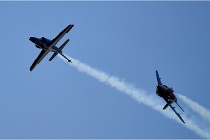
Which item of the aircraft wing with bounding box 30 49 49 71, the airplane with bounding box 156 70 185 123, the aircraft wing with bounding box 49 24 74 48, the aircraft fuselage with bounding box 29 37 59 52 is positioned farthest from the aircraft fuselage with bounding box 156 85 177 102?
the aircraft wing with bounding box 30 49 49 71

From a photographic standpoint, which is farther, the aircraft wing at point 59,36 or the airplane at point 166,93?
the airplane at point 166,93

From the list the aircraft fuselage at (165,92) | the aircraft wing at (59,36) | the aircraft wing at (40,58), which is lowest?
the aircraft wing at (40,58)

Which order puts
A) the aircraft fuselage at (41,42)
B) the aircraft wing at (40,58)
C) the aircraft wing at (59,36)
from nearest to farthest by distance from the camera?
the aircraft wing at (59,36) < the aircraft fuselage at (41,42) < the aircraft wing at (40,58)

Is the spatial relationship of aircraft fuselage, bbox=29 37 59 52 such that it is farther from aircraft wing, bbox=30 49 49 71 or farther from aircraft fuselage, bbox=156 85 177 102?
aircraft fuselage, bbox=156 85 177 102

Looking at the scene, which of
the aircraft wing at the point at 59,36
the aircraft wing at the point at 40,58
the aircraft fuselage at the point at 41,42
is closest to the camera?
the aircraft wing at the point at 59,36

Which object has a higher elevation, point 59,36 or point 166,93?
point 166,93

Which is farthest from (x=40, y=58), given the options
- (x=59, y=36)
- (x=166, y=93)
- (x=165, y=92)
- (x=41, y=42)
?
(x=166, y=93)

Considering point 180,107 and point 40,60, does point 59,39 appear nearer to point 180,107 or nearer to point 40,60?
point 40,60

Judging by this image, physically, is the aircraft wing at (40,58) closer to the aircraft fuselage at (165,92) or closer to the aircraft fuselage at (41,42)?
the aircraft fuselage at (41,42)

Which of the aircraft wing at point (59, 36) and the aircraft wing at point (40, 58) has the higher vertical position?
the aircraft wing at point (59, 36)

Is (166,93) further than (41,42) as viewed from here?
Yes

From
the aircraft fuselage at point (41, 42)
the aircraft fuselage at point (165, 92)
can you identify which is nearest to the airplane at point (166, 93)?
the aircraft fuselage at point (165, 92)

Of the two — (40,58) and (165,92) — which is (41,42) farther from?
(165,92)

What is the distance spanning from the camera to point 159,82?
129 meters
